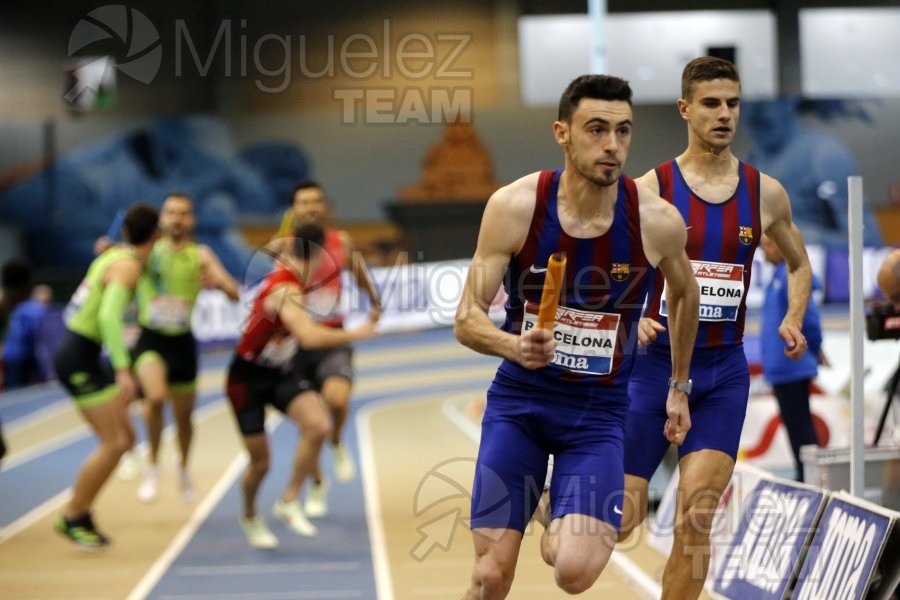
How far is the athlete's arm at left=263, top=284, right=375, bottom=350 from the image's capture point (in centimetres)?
726

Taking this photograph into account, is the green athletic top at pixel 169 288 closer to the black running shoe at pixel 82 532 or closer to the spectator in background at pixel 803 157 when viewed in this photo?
the black running shoe at pixel 82 532

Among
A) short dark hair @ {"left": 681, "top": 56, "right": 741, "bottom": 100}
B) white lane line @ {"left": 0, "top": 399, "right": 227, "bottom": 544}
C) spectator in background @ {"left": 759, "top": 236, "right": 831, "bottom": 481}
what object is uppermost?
short dark hair @ {"left": 681, "top": 56, "right": 741, "bottom": 100}

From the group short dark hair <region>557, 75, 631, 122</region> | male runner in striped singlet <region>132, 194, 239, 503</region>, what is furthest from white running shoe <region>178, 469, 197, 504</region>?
short dark hair <region>557, 75, 631, 122</region>

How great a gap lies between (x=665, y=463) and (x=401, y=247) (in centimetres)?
1854

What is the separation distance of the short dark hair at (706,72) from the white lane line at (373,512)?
3.04 m

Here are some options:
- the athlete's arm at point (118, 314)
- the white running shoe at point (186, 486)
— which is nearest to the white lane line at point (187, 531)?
the white running shoe at point (186, 486)

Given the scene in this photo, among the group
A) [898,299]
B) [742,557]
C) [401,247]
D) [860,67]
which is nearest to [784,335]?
[898,299]

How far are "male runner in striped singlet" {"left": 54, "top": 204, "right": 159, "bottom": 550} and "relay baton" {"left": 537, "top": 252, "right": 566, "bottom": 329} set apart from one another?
470cm

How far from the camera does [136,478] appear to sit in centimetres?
1113

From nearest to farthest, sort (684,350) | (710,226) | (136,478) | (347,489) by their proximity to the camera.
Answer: (684,350) → (710,226) → (347,489) → (136,478)

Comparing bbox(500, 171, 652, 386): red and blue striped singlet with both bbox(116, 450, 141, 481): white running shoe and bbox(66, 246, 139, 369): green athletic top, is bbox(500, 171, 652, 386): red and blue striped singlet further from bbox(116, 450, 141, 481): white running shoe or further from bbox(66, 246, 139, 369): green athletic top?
bbox(116, 450, 141, 481): white running shoe

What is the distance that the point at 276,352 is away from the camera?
7703 millimetres

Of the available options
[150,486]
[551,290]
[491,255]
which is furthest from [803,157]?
[551,290]

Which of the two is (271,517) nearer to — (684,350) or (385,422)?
(684,350)
